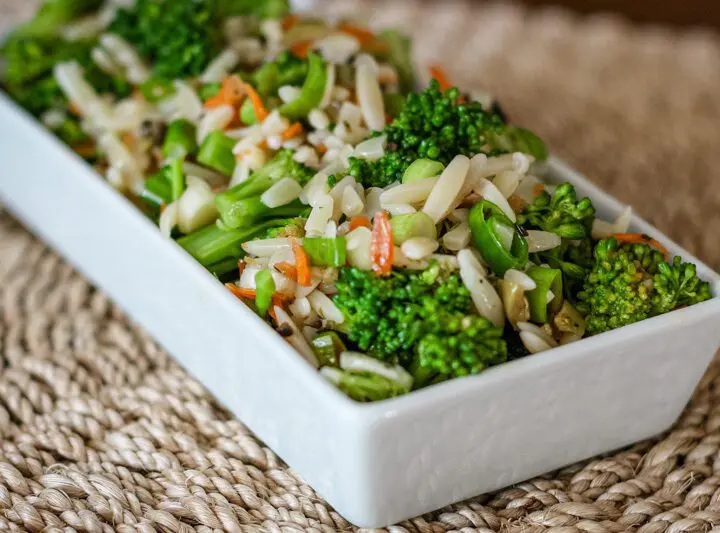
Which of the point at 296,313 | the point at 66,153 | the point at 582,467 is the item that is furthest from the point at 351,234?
the point at 66,153

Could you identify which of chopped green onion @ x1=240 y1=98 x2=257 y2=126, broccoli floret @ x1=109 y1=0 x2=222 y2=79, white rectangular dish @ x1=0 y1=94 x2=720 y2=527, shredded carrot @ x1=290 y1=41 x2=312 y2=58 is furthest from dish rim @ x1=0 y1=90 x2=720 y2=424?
shredded carrot @ x1=290 y1=41 x2=312 y2=58

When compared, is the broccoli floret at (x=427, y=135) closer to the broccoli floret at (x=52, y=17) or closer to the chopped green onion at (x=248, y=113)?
the chopped green onion at (x=248, y=113)

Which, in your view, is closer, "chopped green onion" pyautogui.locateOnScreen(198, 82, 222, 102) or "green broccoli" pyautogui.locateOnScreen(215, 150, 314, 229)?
"green broccoli" pyautogui.locateOnScreen(215, 150, 314, 229)

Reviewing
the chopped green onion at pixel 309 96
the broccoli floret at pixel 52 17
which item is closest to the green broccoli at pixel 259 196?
the chopped green onion at pixel 309 96

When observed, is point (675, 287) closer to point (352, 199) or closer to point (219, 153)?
point (352, 199)

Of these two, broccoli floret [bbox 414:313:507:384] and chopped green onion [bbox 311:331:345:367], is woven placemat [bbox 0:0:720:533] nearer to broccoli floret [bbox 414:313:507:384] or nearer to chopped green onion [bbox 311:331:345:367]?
broccoli floret [bbox 414:313:507:384]

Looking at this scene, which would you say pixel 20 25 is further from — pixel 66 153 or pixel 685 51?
pixel 685 51

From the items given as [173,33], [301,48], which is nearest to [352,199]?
[301,48]
